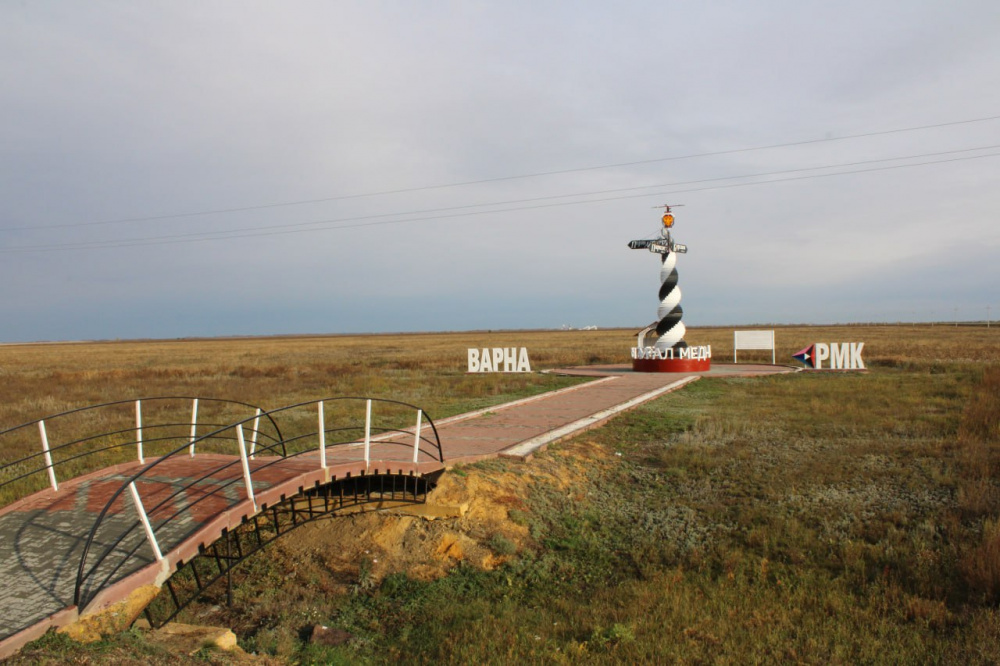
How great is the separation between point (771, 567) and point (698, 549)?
3.06 ft

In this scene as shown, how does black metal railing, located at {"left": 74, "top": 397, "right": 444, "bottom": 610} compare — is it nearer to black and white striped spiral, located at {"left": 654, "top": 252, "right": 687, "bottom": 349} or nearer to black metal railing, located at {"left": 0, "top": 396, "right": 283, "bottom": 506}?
Answer: black metal railing, located at {"left": 0, "top": 396, "right": 283, "bottom": 506}

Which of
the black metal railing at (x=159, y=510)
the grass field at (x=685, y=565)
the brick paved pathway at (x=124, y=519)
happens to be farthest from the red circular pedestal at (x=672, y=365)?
the black metal railing at (x=159, y=510)

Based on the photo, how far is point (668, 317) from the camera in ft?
90.4

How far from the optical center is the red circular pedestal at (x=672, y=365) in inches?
1076

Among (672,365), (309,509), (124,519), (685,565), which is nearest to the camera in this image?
(124,519)

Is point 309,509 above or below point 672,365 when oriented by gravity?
below

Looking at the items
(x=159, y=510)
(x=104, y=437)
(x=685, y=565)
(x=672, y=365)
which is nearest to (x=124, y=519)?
(x=159, y=510)

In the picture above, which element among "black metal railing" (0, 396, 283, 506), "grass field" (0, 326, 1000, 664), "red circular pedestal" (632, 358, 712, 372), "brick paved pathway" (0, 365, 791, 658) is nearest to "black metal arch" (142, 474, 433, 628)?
"grass field" (0, 326, 1000, 664)

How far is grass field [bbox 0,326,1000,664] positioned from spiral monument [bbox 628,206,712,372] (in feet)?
39.1

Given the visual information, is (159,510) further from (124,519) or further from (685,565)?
(685,565)

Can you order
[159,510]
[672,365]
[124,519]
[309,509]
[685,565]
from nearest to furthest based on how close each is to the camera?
[124,519], [159,510], [685,565], [309,509], [672,365]

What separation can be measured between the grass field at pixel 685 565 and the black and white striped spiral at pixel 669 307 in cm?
1215

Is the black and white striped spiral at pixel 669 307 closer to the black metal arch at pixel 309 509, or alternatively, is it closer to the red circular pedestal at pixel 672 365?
the red circular pedestal at pixel 672 365

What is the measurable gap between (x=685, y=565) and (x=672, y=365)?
746 inches
